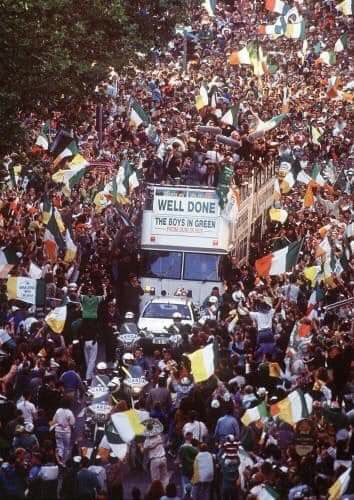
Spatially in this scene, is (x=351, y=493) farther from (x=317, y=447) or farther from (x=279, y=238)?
(x=279, y=238)

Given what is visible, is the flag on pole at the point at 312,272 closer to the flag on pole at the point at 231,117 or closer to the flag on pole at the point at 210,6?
the flag on pole at the point at 231,117

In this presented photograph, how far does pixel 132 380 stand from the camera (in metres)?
24.8

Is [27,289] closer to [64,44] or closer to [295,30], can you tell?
[64,44]

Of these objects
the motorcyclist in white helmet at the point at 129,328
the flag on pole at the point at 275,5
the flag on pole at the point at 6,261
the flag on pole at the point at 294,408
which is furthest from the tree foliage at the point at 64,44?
the flag on pole at the point at 294,408

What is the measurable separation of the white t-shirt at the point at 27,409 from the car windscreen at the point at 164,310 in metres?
8.51

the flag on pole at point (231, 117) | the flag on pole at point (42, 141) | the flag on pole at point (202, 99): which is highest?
the flag on pole at point (202, 99)

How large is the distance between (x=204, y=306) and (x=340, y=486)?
13749 millimetres

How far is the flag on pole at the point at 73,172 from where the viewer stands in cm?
3541

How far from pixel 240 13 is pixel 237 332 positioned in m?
38.1

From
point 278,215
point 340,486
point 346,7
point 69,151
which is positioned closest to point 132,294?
point 69,151

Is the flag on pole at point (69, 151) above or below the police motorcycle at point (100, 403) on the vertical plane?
above

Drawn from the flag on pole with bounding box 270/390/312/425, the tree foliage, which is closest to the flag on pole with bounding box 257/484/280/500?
the flag on pole with bounding box 270/390/312/425

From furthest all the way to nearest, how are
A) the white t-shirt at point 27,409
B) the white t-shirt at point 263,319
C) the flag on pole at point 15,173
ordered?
the flag on pole at point 15,173, the white t-shirt at point 263,319, the white t-shirt at point 27,409

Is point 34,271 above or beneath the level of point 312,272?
beneath
